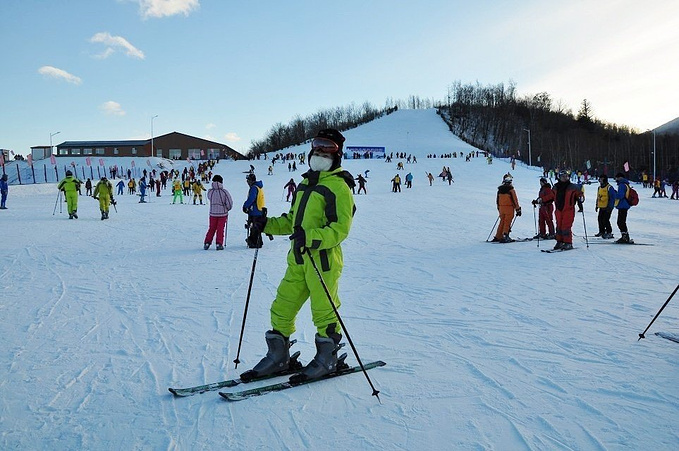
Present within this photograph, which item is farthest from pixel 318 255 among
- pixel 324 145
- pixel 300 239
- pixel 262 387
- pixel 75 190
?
pixel 75 190

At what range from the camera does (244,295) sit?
19.8 feet

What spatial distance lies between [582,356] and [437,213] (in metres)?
14.1

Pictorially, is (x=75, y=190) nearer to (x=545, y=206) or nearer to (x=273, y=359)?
(x=545, y=206)

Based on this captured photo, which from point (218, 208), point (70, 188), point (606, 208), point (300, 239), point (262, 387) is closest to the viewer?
point (300, 239)

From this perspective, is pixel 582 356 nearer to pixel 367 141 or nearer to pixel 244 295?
pixel 244 295

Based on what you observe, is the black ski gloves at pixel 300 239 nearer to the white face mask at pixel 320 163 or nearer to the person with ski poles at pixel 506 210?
the white face mask at pixel 320 163

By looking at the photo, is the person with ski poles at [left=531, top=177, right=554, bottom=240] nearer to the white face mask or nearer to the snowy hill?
the snowy hill

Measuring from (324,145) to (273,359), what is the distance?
58.6 inches

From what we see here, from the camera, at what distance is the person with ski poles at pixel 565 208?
9.34m

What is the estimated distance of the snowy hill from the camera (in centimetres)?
267

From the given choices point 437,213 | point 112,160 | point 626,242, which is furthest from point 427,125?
point 626,242

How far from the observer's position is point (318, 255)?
3.22 meters

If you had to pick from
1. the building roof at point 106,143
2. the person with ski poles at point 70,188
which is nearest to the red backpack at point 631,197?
the person with ski poles at point 70,188

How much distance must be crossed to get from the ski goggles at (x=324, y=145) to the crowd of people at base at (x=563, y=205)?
7392mm
